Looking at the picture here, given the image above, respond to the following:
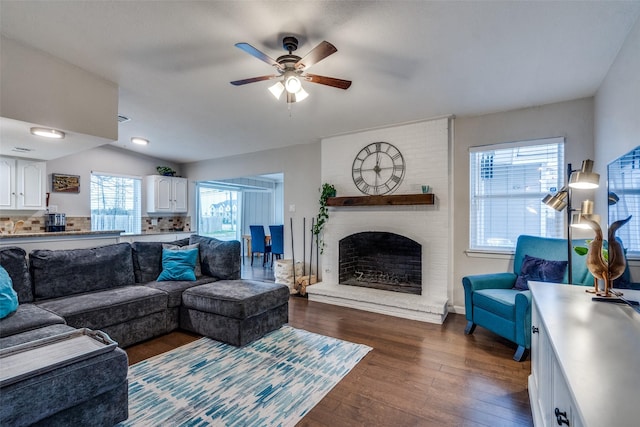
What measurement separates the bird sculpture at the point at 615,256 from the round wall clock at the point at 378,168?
249 cm

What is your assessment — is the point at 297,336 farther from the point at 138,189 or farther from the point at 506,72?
the point at 138,189

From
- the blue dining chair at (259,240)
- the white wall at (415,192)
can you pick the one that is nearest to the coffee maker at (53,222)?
the blue dining chair at (259,240)

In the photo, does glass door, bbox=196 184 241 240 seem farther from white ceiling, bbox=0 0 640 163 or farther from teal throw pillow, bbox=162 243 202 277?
white ceiling, bbox=0 0 640 163

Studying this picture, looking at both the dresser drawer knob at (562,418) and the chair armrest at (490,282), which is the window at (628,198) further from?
the chair armrest at (490,282)

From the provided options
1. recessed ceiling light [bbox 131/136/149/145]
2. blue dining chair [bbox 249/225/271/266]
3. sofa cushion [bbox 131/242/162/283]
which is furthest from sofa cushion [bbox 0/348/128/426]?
blue dining chair [bbox 249/225/271/266]

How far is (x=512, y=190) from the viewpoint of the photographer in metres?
3.53

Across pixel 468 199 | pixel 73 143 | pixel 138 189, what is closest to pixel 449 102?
pixel 468 199

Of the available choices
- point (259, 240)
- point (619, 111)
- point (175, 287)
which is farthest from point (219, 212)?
point (619, 111)

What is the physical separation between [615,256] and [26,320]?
3.89 meters

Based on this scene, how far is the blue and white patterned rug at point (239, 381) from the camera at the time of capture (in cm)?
185

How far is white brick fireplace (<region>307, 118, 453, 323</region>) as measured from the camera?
12.3ft

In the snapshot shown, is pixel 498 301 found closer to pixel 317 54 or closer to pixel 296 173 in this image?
pixel 317 54

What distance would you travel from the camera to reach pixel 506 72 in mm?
2674

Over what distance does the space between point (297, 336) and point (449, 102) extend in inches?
119
